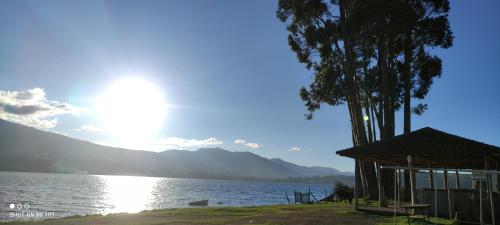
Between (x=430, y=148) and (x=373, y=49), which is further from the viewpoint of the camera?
(x=373, y=49)

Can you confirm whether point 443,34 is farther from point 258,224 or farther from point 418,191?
point 258,224

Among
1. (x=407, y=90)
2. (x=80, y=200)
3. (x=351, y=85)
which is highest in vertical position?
(x=351, y=85)

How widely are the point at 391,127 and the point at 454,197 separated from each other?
1344cm

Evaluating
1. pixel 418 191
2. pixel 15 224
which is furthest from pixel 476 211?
pixel 15 224

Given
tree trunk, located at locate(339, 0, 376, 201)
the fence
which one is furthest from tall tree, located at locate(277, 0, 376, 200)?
the fence

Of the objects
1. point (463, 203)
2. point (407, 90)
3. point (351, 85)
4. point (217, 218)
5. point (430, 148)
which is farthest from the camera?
point (407, 90)

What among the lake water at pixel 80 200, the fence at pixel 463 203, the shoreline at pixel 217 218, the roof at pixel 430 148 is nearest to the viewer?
the fence at pixel 463 203

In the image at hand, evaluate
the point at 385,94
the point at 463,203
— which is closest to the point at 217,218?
the point at 463,203

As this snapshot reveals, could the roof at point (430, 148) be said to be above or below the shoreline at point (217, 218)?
above

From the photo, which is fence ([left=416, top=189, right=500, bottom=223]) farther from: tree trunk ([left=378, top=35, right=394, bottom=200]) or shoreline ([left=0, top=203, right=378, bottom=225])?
tree trunk ([left=378, top=35, right=394, bottom=200])

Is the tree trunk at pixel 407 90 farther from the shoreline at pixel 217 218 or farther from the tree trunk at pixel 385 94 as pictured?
the shoreline at pixel 217 218

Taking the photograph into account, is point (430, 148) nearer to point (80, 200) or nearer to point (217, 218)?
point (217, 218)

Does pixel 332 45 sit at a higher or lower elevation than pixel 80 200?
higher

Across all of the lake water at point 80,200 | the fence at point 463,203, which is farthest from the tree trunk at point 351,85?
the lake water at point 80,200
